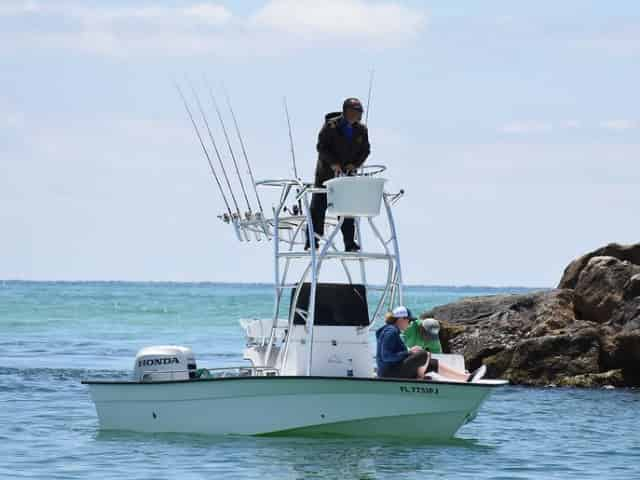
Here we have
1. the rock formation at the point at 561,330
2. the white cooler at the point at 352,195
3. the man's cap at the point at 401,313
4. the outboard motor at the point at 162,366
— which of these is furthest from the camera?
the rock formation at the point at 561,330

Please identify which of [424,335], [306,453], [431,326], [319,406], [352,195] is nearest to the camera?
[306,453]

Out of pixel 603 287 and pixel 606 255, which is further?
pixel 606 255

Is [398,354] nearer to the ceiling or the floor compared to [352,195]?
nearer to the floor

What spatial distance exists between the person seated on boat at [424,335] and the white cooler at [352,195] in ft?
6.37

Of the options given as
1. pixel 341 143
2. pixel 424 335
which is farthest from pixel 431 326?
pixel 341 143

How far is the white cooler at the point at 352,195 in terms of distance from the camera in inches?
637

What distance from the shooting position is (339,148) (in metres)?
16.5

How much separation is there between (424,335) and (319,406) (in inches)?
89.2

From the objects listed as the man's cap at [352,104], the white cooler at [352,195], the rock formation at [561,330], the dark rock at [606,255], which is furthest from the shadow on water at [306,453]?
the dark rock at [606,255]

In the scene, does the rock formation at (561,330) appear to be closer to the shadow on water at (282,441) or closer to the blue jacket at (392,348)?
the shadow on water at (282,441)

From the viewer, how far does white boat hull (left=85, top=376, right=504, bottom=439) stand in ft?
51.8

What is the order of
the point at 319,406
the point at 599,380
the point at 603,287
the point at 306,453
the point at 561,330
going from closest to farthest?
the point at 306,453 → the point at 319,406 → the point at 599,380 → the point at 561,330 → the point at 603,287

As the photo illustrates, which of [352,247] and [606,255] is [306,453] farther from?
[606,255]

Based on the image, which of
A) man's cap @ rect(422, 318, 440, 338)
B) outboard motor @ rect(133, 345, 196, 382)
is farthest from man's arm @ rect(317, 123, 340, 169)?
outboard motor @ rect(133, 345, 196, 382)
